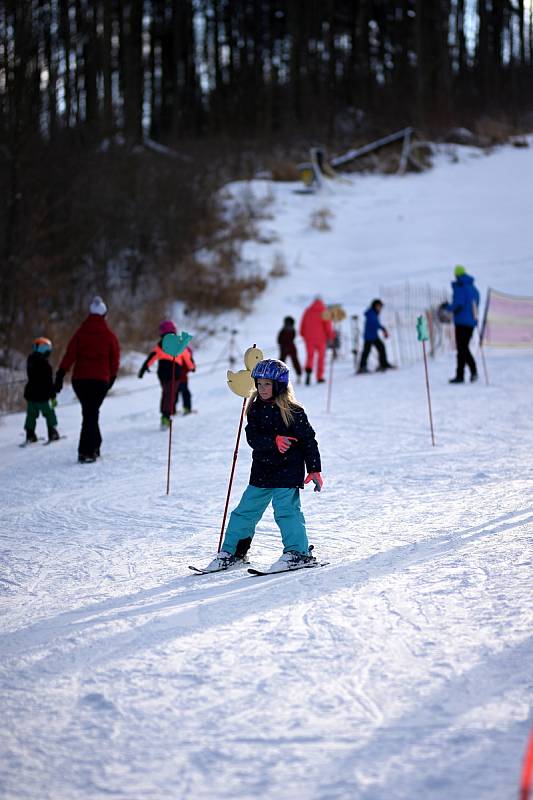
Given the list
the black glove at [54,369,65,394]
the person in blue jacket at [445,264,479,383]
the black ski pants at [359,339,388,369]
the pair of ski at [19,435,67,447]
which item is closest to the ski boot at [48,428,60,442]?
the pair of ski at [19,435,67,447]

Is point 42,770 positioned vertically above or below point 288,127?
below

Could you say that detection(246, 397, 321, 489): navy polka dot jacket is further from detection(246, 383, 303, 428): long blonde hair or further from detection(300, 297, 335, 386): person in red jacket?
detection(300, 297, 335, 386): person in red jacket

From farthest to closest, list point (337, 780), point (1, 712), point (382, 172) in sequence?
point (382, 172)
point (1, 712)
point (337, 780)

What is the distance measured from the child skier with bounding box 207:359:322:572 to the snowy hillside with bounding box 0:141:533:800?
0.25m

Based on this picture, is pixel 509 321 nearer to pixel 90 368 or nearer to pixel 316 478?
pixel 90 368

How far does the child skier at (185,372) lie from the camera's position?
36.6 feet

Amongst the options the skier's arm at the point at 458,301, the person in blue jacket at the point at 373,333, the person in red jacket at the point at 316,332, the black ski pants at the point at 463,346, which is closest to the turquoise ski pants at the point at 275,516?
the black ski pants at the point at 463,346

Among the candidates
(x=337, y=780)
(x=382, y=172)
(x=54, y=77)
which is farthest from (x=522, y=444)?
(x=382, y=172)

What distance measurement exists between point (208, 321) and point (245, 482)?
15386mm

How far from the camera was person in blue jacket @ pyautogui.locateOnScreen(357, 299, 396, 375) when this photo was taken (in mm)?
16531

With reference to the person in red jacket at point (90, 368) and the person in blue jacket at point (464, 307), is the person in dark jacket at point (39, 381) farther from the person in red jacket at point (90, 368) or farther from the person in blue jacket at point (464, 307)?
the person in blue jacket at point (464, 307)

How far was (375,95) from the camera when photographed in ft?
130

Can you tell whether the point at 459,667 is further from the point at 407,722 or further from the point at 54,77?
the point at 54,77

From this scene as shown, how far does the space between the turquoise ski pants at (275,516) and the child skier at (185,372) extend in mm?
5476
